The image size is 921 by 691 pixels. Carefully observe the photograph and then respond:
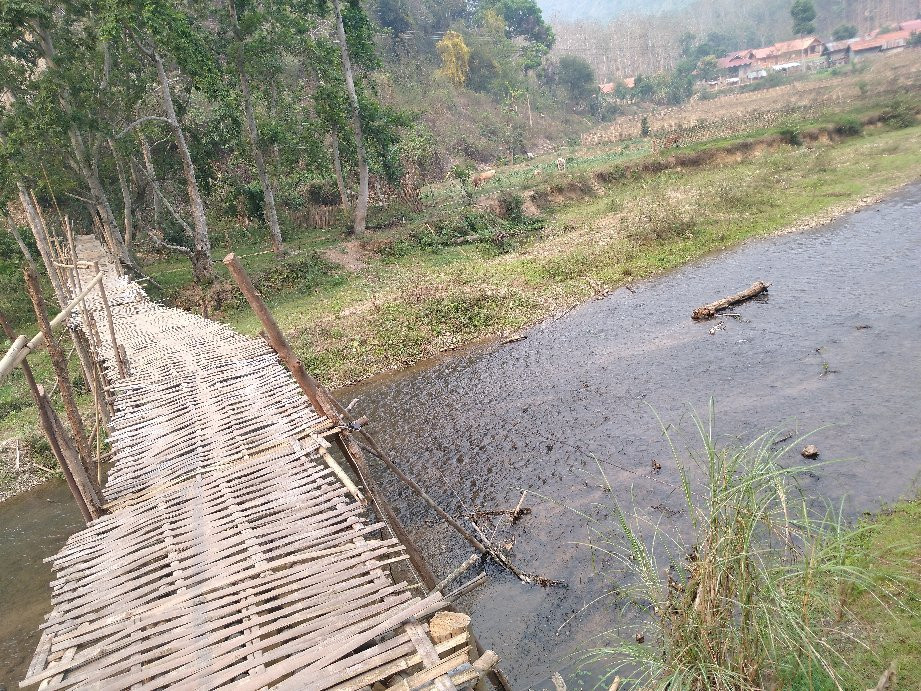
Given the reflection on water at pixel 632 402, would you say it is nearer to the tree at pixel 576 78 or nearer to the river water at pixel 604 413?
the river water at pixel 604 413

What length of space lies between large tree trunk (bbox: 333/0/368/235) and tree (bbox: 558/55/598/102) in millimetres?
41574

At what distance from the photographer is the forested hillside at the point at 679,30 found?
80.3 m

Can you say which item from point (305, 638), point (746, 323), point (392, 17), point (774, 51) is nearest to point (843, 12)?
point (774, 51)

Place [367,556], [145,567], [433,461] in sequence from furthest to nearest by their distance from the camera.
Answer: [433,461] → [145,567] → [367,556]

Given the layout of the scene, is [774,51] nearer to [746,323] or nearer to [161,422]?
[746,323]

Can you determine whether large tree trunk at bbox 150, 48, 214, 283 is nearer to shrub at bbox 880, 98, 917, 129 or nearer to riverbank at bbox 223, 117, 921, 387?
riverbank at bbox 223, 117, 921, 387

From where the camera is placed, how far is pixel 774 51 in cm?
7088

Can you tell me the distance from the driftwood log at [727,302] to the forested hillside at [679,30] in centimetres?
7751

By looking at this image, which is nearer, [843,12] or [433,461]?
[433,461]

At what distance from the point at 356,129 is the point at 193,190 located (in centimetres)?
637

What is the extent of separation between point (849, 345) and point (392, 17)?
44849mm

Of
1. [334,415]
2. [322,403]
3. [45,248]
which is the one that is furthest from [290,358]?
[45,248]

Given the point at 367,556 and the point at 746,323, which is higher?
the point at 367,556

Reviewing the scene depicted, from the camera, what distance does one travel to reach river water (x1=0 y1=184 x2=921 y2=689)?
6723 millimetres
